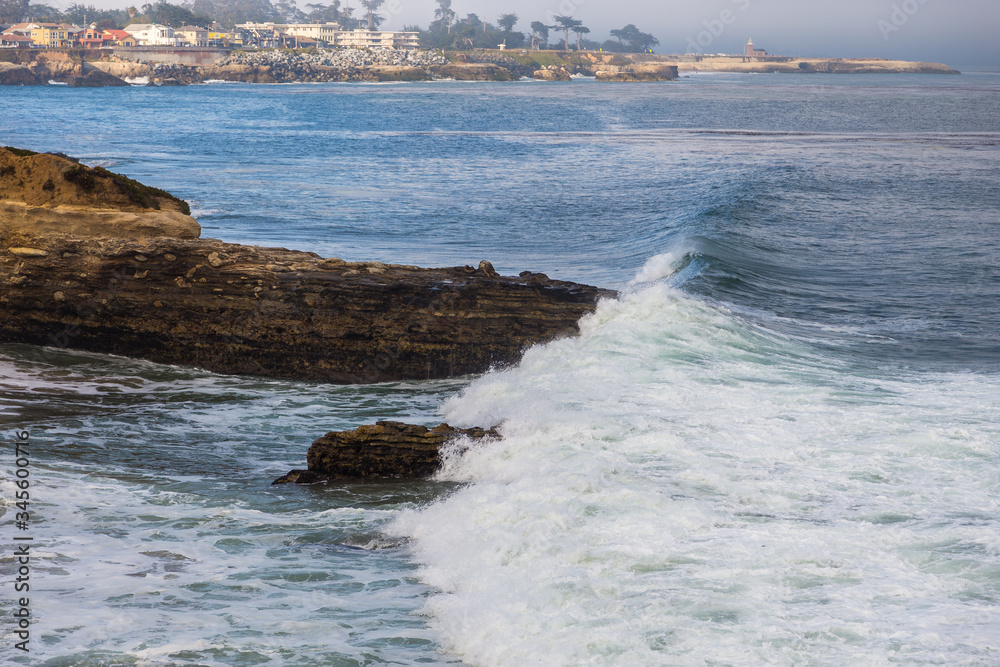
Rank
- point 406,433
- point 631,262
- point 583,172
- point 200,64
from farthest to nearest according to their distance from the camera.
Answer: point 200,64 → point 583,172 → point 631,262 → point 406,433

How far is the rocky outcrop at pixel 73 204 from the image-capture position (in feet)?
32.7

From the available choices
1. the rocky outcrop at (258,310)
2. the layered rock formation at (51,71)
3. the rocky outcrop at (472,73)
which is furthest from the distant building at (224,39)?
the rocky outcrop at (258,310)

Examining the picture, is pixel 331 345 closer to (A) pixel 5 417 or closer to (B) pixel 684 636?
(A) pixel 5 417

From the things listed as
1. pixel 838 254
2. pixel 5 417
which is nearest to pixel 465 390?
pixel 5 417

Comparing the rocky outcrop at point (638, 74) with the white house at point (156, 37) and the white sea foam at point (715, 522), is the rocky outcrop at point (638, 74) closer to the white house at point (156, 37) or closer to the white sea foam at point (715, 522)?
the white house at point (156, 37)

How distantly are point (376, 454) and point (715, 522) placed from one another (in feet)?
9.27

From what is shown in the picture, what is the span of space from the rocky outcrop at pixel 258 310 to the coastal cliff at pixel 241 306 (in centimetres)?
1

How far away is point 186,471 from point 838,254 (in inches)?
577

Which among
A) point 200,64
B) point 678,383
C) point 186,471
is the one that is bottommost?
point 186,471

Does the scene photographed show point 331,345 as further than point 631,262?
No

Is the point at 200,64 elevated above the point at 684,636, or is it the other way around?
the point at 200,64

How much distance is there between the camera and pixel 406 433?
7199mm

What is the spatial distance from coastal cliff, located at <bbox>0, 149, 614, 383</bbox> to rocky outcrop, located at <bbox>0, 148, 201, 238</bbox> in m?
0.03

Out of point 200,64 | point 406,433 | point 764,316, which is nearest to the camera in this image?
point 406,433
